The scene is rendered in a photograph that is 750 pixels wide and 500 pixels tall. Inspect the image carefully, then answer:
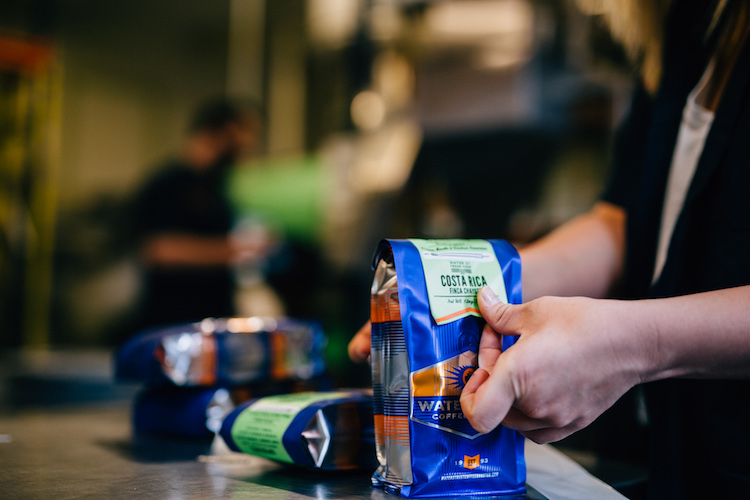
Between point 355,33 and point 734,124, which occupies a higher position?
point 355,33

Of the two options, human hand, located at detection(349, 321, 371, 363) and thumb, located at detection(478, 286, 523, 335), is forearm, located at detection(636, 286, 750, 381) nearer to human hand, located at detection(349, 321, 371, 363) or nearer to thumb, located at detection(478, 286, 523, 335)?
thumb, located at detection(478, 286, 523, 335)

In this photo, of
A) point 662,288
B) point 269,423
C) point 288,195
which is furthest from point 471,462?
point 288,195

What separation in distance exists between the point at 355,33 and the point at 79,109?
1.57m

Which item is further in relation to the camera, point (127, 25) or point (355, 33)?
point (127, 25)

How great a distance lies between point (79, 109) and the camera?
3.47 metres

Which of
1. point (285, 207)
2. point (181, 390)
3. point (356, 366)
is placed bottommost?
point (356, 366)

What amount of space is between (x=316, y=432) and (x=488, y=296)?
0.18 meters

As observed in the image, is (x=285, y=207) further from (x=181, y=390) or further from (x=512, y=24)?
(x=181, y=390)

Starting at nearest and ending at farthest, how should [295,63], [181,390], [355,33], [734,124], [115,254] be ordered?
[734,124] → [181,390] → [355,33] → [115,254] → [295,63]

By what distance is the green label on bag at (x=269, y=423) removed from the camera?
549mm

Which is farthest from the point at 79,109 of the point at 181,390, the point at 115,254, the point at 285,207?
the point at 181,390

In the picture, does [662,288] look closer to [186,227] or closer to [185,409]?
[185,409]

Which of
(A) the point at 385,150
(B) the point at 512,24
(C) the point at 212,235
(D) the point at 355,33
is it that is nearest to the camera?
(B) the point at 512,24

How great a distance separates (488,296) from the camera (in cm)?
50
